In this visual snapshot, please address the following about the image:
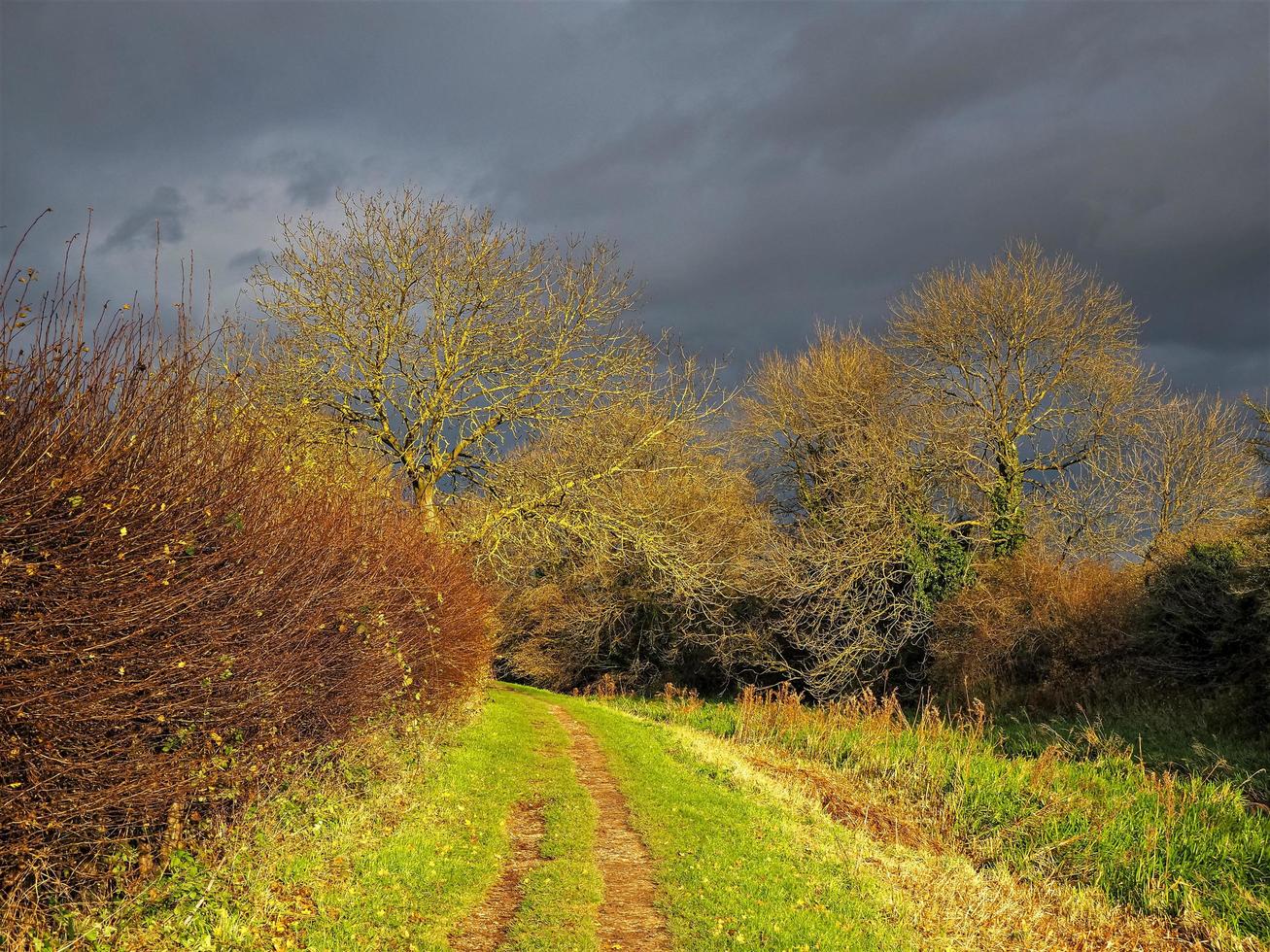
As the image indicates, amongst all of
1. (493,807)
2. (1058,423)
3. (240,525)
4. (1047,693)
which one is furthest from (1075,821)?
(1058,423)

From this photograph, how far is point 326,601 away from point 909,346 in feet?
79.1

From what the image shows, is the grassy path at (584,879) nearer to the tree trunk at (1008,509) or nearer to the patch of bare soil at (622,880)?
the patch of bare soil at (622,880)

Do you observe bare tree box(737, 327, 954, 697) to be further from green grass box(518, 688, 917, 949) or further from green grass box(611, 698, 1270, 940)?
green grass box(518, 688, 917, 949)

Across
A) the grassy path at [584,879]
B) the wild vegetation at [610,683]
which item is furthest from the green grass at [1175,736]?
the grassy path at [584,879]

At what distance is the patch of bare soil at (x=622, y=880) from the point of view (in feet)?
19.6

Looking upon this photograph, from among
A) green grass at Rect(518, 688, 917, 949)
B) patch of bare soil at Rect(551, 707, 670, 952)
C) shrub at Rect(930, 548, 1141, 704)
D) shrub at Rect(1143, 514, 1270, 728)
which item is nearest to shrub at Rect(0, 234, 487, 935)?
patch of bare soil at Rect(551, 707, 670, 952)

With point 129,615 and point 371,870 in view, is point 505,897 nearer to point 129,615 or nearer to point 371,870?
point 371,870

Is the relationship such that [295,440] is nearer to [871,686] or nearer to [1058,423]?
[871,686]

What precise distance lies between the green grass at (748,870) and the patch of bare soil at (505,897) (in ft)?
3.89

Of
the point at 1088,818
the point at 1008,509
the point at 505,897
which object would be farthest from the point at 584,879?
the point at 1008,509

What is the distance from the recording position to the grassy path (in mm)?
5730

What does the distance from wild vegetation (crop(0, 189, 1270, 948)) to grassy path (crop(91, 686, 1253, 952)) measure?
5 centimetres

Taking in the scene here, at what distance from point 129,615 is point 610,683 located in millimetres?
26850

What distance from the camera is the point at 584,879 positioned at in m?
7.11
